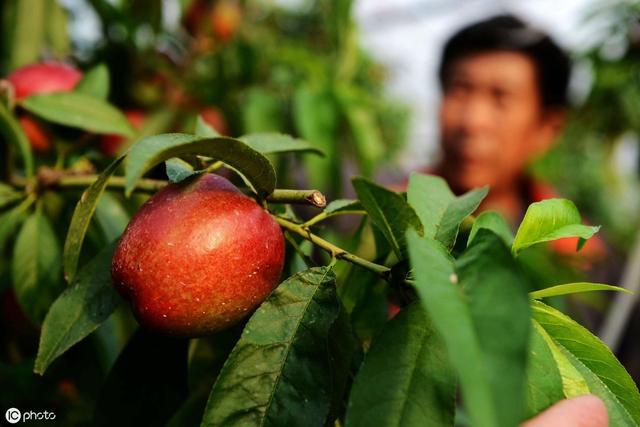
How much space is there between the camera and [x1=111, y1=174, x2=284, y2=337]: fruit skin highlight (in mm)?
397

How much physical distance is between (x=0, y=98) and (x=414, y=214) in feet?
1.78

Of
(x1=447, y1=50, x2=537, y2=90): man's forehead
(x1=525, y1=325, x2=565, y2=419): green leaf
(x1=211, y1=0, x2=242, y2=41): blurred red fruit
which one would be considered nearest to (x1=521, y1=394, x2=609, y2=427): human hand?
(x1=525, y1=325, x2=565, y2=419): green leaf

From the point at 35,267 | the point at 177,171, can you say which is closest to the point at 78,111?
the point at 35,267

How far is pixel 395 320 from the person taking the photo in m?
0.37

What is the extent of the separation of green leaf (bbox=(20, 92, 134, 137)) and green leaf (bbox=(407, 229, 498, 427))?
1.56ft

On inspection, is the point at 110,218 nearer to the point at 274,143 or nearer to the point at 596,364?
the point at 274,143

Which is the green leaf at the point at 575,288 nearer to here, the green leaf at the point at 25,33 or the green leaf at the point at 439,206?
the green leaf at the point at 439,206

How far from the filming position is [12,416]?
0.62 meters

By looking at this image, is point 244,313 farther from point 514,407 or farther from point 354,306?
point 514,407

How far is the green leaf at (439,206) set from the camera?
0.41 meters

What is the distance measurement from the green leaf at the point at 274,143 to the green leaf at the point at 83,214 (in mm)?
135

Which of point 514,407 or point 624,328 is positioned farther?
point 624,328

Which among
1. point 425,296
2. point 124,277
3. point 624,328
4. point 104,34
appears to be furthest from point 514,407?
point 624,328

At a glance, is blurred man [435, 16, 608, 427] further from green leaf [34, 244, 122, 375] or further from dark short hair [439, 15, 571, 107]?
green leaf [34, 244, 122, 375]
